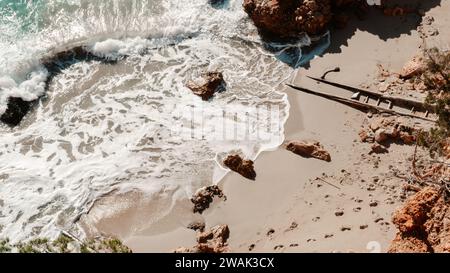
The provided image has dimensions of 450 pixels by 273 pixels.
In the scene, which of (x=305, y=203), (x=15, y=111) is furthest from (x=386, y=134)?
(x=15, y=111)

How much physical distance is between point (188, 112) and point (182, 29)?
398 centimetres

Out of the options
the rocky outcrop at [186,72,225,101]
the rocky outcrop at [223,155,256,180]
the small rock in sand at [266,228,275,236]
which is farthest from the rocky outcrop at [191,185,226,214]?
the rocky outcrop at [186,72,225,101]

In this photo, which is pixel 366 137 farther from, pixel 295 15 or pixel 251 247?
pixel 295 15

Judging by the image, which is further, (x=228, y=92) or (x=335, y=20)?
(x=335, y=20)

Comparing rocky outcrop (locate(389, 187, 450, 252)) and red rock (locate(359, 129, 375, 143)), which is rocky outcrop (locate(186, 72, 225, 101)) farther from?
rocky outcrop (locate(389, 187, 450, 252))

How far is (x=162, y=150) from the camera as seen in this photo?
13.8 metres

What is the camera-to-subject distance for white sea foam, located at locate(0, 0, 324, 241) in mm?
13078

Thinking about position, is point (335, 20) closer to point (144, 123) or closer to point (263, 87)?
point (263, 87)

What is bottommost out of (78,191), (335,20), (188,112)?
(78,191)

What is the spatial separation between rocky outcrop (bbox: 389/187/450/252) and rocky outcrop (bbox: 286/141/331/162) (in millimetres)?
2929

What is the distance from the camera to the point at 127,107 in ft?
49.1

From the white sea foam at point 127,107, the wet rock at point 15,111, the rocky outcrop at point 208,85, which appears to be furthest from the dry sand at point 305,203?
the wet rock at point 15,111

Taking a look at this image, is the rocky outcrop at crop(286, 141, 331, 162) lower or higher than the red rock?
lower
